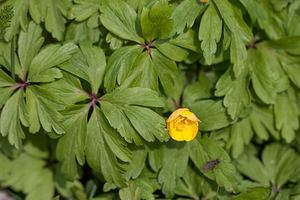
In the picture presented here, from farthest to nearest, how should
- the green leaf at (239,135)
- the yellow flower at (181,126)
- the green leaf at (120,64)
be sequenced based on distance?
1. the green leaf at (239,135)
2. the green leaf at (120,64)
3. the yellow flower at (181,126)

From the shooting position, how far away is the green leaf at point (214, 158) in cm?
231

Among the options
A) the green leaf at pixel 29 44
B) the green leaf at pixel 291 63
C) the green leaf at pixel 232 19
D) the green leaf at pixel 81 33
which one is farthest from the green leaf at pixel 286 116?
the green leaf at pixel 29 44

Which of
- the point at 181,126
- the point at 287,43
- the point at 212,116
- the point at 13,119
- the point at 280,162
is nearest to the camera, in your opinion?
the point at 181,126

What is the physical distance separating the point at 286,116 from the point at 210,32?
1081 millimetres

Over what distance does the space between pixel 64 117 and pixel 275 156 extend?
1901mm

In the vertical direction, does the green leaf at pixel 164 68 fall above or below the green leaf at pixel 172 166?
above

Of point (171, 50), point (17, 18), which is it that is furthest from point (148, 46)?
point (17, 18)

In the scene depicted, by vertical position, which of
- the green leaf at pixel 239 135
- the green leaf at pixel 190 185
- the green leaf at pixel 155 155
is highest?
the green leaf at pixel 155 155

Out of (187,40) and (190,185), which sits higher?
(187,40)

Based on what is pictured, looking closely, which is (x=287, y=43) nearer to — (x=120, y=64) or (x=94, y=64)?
(x=120, y=64)

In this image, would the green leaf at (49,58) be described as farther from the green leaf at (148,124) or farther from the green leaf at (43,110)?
the green leaf at (148,124)

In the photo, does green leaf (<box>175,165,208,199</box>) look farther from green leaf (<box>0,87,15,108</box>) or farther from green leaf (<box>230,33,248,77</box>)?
green leaf (<box>0,87,15,108</box>)

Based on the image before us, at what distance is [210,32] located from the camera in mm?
2113

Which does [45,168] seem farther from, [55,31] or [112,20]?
[112,20]
